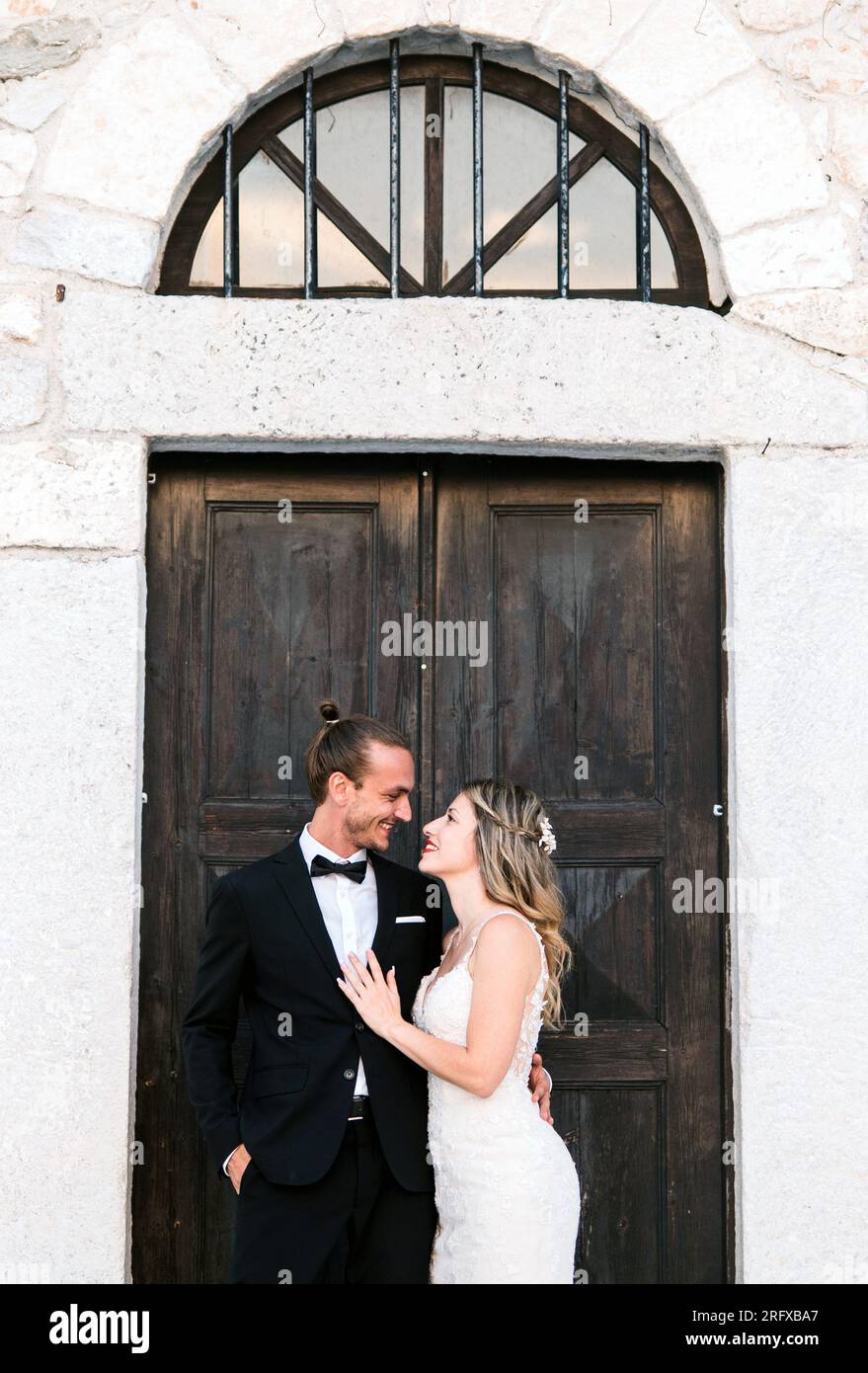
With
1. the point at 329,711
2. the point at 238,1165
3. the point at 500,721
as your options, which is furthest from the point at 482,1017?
the point at 500,721

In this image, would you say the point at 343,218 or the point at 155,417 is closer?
the point at 155,417

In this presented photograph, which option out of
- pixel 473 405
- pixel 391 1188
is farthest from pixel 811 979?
pixel 473 405

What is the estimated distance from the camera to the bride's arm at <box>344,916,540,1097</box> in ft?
8.89

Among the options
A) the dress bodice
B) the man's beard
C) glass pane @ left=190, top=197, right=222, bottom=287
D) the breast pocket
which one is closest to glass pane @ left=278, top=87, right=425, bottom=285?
glass pane @ left=190, top=197, right=222, bottom=287

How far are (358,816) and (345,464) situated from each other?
1.12 m

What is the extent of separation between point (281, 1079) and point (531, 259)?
2.32 meters

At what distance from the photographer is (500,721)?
347cm

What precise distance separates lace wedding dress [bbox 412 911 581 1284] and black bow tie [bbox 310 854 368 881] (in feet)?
1.01

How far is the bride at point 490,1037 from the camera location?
8.92ft

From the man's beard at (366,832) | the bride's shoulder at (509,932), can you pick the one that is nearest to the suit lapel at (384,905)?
the man's beard at (366,832)

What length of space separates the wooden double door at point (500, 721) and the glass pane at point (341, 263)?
51 centimetres

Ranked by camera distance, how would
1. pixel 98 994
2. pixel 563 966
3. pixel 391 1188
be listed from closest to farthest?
pixel 391 1188 → pixel 98 994 → pixel 563 966

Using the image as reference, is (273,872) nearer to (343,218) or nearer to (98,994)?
(98,994)

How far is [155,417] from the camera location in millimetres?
3240
